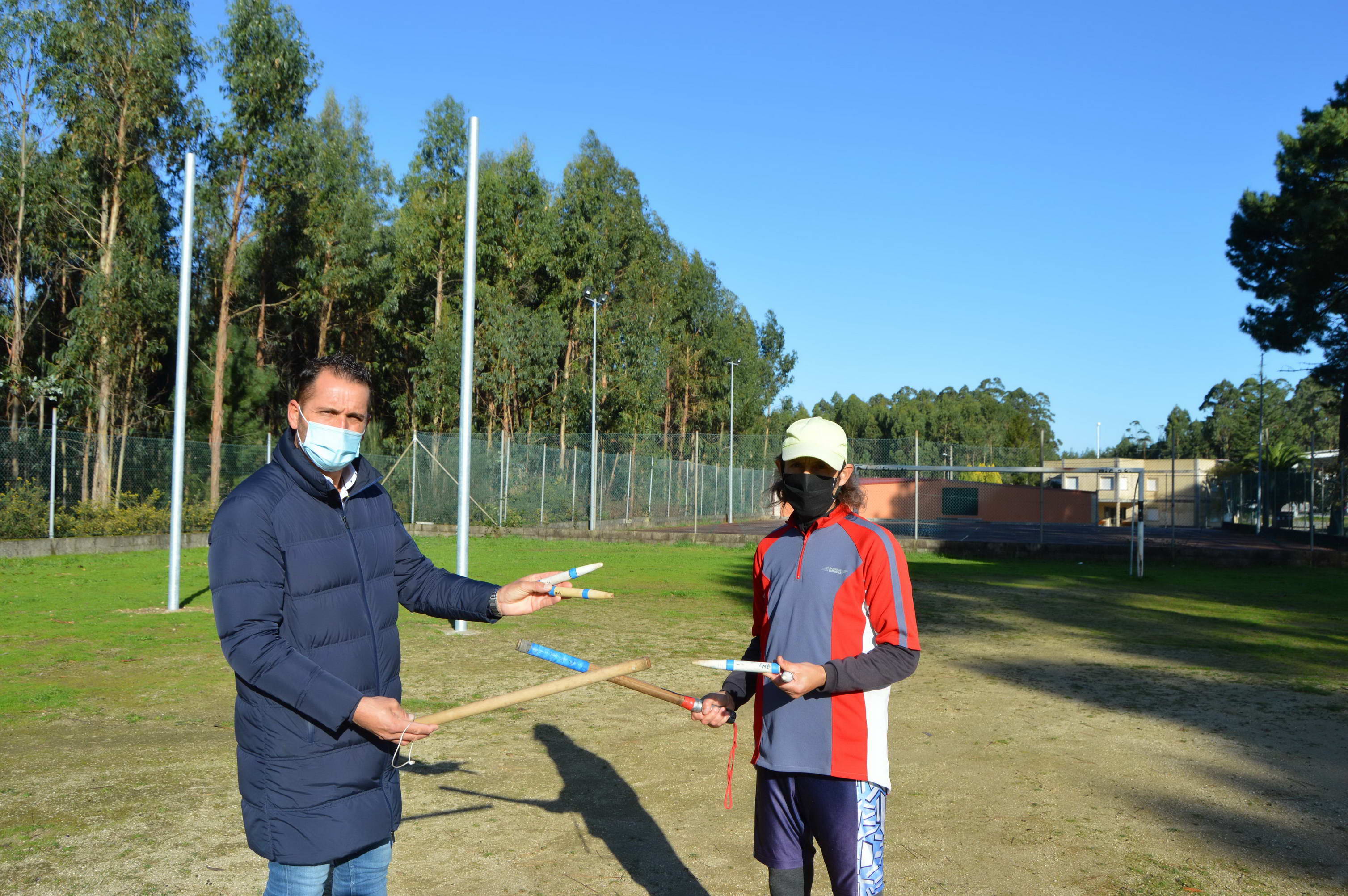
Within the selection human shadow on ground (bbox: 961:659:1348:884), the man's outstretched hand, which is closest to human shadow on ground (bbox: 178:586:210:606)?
human shadow on ground (bbox: 961:659:1348:884)

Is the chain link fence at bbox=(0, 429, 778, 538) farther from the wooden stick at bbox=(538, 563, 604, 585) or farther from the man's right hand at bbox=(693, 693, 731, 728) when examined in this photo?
the man's right hand at bbox=(693, 693, 731, 728)

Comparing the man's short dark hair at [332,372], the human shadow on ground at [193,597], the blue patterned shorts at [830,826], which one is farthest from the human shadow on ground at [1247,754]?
the human shadow on ground at [193,597]

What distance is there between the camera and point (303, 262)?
3547 cm

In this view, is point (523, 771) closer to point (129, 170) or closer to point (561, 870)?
point (561, 870)

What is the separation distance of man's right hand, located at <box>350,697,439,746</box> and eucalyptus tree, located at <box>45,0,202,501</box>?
2708cm

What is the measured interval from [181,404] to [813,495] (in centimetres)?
1169

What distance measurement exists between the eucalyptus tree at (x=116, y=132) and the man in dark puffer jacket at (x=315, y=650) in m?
26.7

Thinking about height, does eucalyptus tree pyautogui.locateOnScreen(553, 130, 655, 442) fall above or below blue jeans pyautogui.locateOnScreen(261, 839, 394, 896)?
above

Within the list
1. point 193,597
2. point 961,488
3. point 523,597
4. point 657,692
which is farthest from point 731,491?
point 523,597

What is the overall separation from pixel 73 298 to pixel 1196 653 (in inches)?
1378

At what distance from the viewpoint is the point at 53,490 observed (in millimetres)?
19422

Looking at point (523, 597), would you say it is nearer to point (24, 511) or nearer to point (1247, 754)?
point (1247, 754)

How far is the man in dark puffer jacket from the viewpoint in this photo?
8.46 ft

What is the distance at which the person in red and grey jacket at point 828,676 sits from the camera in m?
2.94
